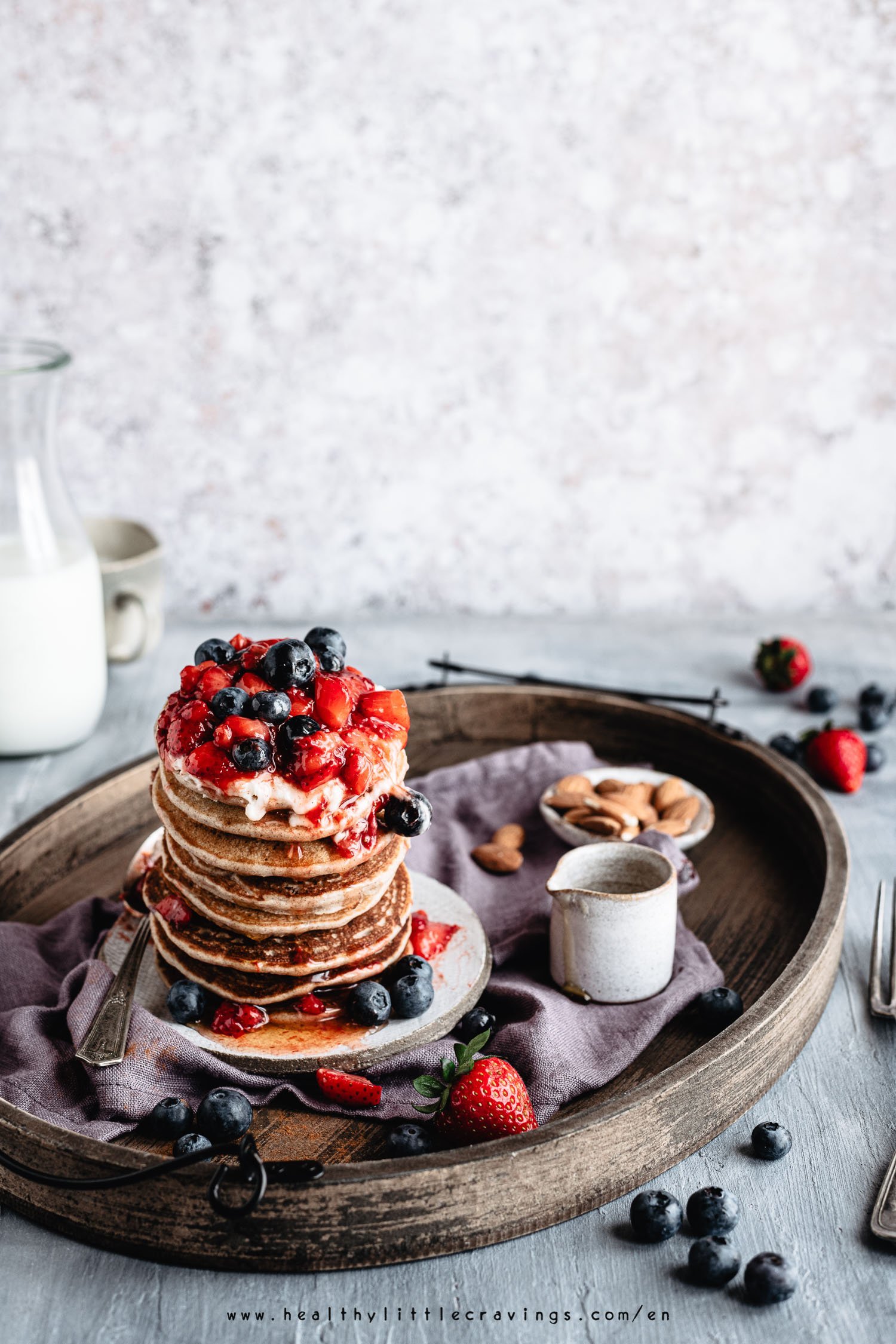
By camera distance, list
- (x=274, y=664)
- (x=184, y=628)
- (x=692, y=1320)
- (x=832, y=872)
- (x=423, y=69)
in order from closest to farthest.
Answer: (x=692, y=1320) < (x=274, y=664) < (x=832, y=872) < (x=423, y=69) < (x=184, y=628)

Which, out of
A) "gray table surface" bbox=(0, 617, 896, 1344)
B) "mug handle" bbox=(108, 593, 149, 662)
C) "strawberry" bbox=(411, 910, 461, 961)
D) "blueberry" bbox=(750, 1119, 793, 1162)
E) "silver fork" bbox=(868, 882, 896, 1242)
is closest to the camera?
"gray table surface" bbox=(0, 617, 896, 1344)

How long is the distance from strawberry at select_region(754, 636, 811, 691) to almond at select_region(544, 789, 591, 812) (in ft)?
2.78

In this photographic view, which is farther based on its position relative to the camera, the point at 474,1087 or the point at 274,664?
the point at 274,664

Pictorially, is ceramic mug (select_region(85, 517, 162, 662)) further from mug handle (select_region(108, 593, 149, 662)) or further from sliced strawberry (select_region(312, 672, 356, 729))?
sliced strawberry (select_region(312, 672, 356, 729))

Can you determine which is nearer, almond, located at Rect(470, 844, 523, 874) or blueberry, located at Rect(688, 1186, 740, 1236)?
blueberry, located at Rect(688, 1186, 740, 1236)

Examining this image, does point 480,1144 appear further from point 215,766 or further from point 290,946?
point 215,766

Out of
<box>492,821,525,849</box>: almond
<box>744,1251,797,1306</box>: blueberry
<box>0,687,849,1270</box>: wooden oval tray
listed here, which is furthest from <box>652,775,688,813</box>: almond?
<box>744,1251,797,1306</box>: blueberry

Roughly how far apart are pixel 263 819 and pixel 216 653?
258 mm

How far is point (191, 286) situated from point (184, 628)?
85 centimetres

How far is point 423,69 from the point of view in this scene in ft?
9.39

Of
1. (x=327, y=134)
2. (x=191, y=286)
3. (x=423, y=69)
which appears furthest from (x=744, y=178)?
(x=191, y=286)

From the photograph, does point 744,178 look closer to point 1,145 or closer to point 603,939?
point 1,145

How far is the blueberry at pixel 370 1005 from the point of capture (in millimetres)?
1626

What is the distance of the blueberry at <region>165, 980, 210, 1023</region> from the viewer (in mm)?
1633
